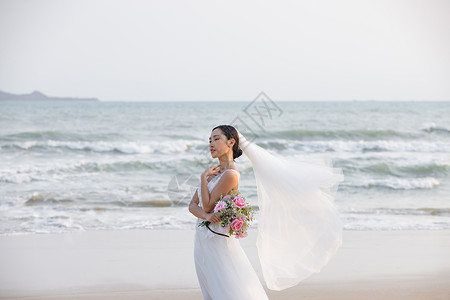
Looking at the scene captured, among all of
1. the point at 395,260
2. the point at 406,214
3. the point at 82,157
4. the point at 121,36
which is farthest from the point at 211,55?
the point at 395,260

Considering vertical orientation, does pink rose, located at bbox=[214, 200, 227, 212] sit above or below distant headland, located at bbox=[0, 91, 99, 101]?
below

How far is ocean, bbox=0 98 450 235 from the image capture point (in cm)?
988

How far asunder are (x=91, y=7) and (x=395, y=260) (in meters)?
29.1

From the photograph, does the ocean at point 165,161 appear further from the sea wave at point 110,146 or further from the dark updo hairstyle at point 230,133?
the dark updo hairstyle at point 230,133

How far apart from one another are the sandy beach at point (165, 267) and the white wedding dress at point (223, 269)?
1583 millimetres

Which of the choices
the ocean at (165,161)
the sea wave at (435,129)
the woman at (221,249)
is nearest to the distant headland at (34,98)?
the ocean at (165,161)

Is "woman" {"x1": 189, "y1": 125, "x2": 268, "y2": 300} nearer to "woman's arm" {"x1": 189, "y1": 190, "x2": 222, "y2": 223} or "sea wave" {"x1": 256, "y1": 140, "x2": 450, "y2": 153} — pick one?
"woman's arm" {"x1": 189, "y1": 190, "x2": 222, "y2": 223}

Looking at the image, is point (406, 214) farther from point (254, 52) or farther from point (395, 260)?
point (254, 52)

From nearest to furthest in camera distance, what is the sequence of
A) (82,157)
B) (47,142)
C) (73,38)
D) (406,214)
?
(406,214), (82,157), (47,142), (73,38)

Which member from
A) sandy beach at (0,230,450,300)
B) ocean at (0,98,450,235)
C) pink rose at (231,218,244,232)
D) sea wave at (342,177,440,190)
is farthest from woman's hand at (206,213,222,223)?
sea wave at (342,177,440,190)

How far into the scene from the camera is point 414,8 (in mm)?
28344

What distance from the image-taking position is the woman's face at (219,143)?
154 inches

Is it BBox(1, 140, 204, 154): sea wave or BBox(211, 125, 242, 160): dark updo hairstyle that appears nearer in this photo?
BBox(211, 125, 242, 160): dark updo hairstyle

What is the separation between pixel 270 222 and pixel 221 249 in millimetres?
545
